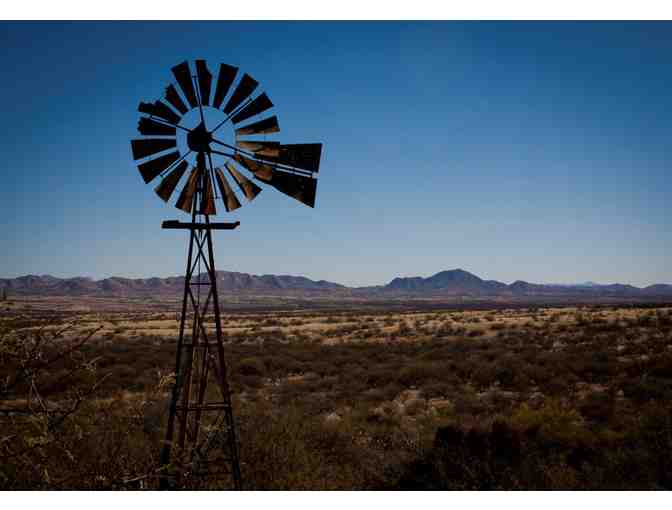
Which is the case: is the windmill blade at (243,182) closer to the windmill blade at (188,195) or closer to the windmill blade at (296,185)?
the windmill blade at (296,185)

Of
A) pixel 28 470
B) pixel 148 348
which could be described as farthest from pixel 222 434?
pixel 148 348

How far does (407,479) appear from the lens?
625 centimetres

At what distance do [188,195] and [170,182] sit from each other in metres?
0.29

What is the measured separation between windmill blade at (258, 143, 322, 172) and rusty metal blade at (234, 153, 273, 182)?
11 cm

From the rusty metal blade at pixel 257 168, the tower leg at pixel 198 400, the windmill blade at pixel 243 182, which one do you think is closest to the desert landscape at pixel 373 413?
the tower leg at pixel 198 400

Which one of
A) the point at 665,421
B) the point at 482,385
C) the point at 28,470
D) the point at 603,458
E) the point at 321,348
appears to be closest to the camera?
the point at 28,470

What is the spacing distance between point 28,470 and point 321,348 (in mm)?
16554

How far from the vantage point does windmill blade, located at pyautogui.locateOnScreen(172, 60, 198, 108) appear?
5453mm

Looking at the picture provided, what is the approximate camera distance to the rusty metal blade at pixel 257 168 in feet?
18.8

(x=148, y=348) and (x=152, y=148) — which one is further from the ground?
(x=152, y=148)

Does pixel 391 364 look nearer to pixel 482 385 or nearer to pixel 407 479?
pixel 482 385

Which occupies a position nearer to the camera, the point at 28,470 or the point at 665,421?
the point at 28,470

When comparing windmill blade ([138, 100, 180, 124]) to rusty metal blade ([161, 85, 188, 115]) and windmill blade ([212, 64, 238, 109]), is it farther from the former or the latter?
windmill blade ([212, 64, 238, 109])

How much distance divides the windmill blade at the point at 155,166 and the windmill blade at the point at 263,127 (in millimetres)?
968
